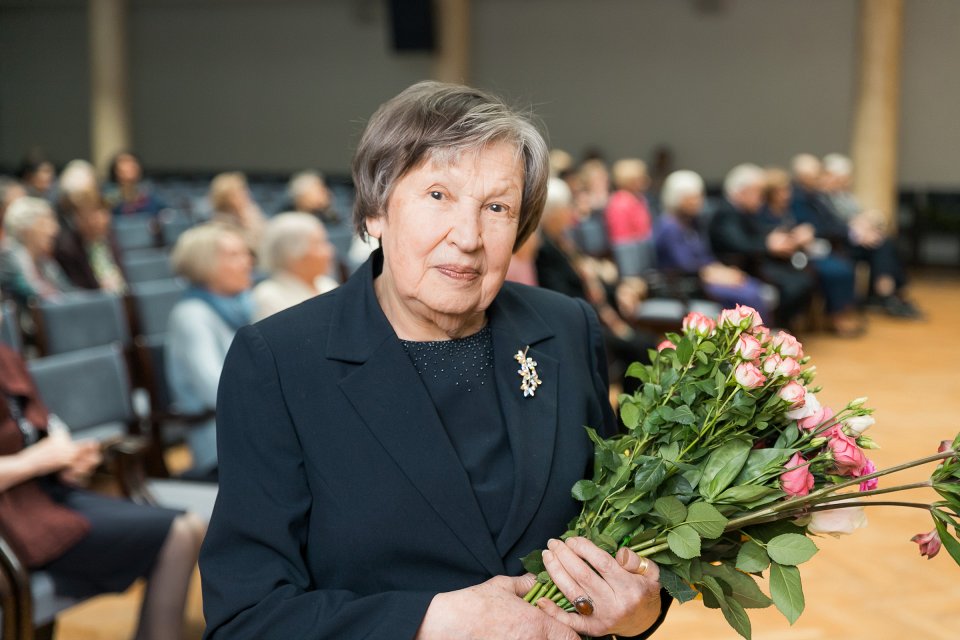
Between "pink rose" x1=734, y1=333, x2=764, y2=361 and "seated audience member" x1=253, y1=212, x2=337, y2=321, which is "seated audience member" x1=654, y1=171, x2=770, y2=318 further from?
"pink rose" x1=734, y1=333, x2=764, y2=361

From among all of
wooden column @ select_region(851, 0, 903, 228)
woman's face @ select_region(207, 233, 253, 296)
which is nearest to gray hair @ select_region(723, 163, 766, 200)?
wooden column @ select_region(851, 0, 903, 228)

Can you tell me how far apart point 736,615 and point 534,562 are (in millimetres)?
283

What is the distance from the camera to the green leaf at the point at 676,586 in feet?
4.49

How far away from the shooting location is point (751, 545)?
55.8 inches

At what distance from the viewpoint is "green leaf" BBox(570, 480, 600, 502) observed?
1.46 metres

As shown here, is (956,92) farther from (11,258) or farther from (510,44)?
(11,258)

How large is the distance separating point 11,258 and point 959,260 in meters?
11.0

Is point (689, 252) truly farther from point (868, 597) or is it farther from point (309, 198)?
point (868, 597)

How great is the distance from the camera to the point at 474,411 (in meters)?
1.52

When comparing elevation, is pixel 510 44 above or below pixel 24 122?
above

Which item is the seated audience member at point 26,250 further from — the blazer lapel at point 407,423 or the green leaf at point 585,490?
the green leaf at point 585,490

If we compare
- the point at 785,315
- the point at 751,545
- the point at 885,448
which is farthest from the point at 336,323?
the point at 785,315

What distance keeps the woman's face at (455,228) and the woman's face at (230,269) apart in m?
2.73

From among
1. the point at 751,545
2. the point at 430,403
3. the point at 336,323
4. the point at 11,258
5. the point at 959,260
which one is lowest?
the point at 959,260
